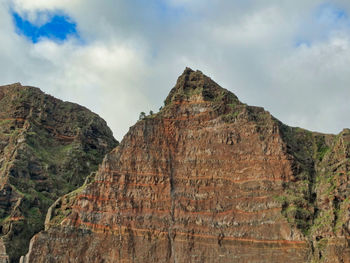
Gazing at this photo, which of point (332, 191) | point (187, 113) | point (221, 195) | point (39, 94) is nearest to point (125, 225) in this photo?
point (221, 195)

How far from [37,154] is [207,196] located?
41.3 meters

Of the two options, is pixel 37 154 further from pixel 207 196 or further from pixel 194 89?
pixel 207 196

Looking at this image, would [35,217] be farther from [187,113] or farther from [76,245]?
[187,113]

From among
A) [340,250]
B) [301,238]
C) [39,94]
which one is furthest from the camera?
[39,94]

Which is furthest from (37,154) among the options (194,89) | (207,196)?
(207,196)

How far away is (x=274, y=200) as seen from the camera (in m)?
69.8

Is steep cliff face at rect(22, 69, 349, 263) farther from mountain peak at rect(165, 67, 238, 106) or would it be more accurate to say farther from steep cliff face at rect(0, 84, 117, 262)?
steep cliff face at rect(0, 84, 117, 262)

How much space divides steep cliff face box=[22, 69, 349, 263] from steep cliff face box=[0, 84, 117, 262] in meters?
9.10

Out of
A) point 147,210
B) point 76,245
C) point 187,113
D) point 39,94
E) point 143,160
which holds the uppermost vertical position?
point 39,94

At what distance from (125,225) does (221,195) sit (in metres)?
14.8

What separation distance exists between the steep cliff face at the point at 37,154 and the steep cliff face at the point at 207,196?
910 centimetres

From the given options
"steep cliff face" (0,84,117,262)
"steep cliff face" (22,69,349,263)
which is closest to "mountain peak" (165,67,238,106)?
"steep cliff face" (22,69,349,263)

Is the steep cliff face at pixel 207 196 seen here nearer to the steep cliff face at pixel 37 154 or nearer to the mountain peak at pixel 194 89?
the mountain peak at pixel 194 89

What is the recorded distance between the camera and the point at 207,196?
7462cm
